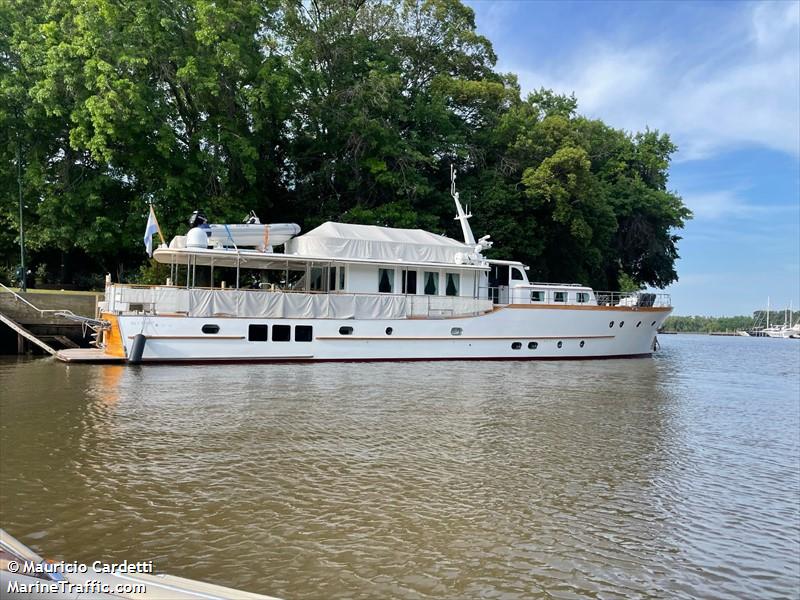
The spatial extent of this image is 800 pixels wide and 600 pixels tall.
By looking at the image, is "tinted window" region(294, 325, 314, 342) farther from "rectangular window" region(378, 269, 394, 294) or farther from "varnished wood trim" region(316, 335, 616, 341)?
"rectangular window" region(378, 269, 394, 294)

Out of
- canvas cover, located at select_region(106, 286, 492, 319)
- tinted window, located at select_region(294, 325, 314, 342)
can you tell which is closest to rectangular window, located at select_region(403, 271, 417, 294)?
canvas cover, located at select_region(106, 286, 492, 319)

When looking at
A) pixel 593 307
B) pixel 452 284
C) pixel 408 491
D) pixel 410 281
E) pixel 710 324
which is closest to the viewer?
pixel 408 491

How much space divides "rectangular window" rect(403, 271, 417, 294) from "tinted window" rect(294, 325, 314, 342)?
4.26 meters

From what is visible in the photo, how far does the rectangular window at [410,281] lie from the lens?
2286 cm

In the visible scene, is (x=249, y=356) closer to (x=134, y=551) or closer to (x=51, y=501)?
(x=51, y=501)

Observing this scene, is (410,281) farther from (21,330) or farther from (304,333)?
(21,330)

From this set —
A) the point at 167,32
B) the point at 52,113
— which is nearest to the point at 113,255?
the point at 52,113

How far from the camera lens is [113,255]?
29.6 meters

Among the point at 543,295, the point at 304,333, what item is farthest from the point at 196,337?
the point at 543,295

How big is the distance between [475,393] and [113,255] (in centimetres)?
2274

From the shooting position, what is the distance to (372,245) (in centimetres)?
2206

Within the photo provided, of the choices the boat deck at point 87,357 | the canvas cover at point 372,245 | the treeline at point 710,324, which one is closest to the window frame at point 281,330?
the canvas cover at point 372,245

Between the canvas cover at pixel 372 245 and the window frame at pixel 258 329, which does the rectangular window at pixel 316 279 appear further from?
the window frame at pixel 258 329

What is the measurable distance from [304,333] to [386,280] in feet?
12.9
